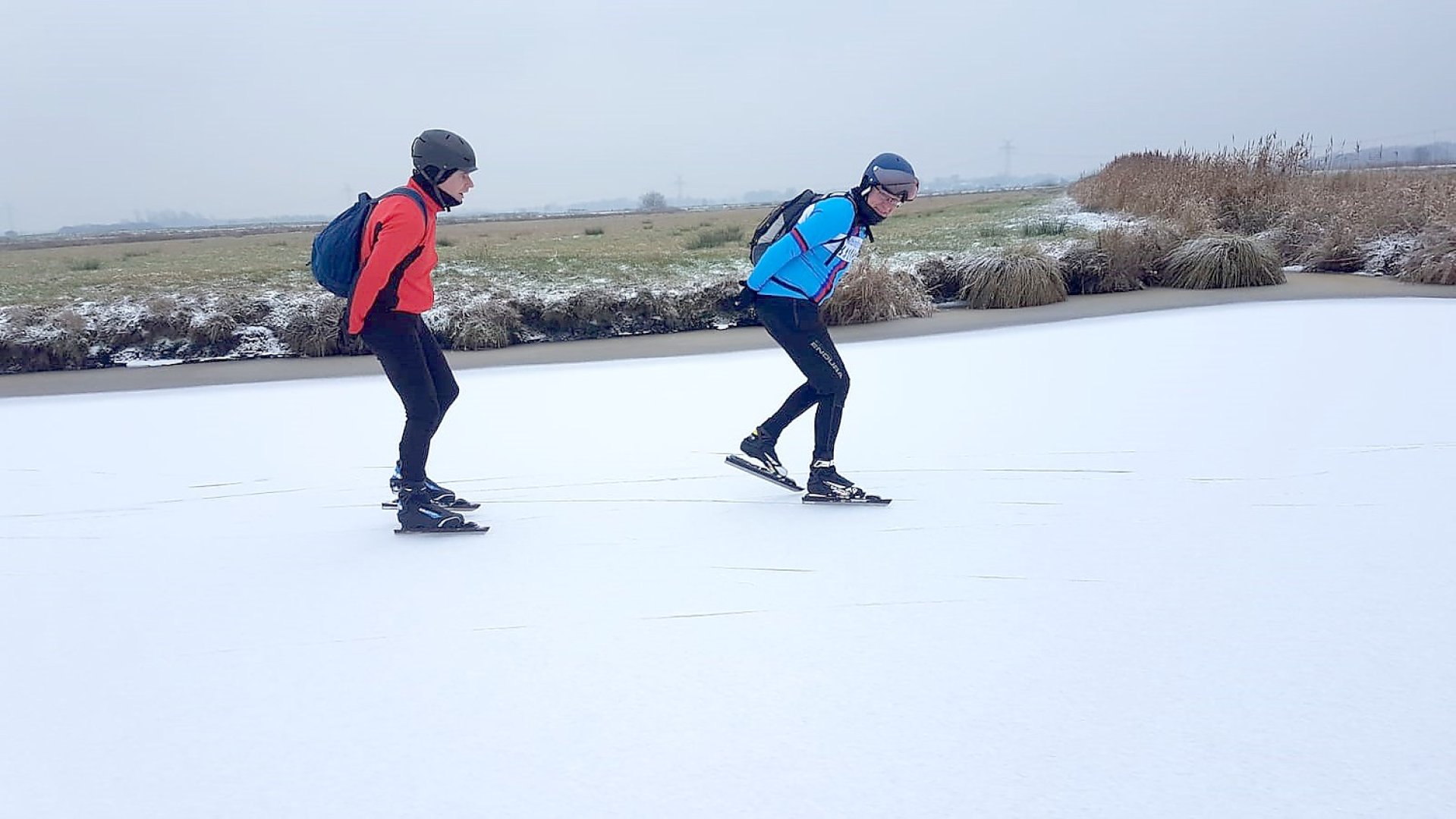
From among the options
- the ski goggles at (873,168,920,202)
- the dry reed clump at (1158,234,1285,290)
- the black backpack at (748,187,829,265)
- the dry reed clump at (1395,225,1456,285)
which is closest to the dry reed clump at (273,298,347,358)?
the black backpack at (748,187,829,265)

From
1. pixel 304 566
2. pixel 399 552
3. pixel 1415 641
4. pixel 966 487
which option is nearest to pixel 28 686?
pixel 304 566

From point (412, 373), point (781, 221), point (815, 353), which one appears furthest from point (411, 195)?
point (815, 353)

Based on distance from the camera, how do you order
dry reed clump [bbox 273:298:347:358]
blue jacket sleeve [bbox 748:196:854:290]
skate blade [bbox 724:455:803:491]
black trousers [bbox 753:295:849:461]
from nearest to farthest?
1. blue jacket sleeve [bbox 748:196:854:290]
2. black trousers [bbox 753:295:849:461]
3. skate blade [bbox 724:455:803:491]
4. dry reed clump [bbox 273:298:347:358]

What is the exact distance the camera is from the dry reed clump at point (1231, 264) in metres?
12.0

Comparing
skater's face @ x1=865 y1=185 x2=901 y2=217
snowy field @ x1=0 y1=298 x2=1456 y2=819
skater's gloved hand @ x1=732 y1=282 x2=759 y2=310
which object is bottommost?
snowy field @ x1=0 y1=298 x2=1456 y2=819

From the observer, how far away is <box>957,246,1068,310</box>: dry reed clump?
39.1ft

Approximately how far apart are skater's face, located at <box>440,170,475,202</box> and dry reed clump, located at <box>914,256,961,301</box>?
375 inches

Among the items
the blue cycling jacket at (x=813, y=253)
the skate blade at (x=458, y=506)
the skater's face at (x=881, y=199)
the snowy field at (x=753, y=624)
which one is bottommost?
the snowy field at (x=753, y=624)

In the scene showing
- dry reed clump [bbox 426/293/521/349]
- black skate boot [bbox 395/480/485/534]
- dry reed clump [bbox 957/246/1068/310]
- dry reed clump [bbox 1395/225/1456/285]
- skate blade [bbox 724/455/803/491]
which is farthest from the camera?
dry reed clump [bbox 957/246/1068/310]

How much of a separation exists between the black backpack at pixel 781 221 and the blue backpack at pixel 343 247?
1478mm

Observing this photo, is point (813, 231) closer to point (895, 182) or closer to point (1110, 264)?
point (895, 182)

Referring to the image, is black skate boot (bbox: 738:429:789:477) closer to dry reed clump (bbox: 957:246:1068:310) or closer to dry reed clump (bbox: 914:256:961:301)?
dry reed clump (bbox: 957:246:1068:310)

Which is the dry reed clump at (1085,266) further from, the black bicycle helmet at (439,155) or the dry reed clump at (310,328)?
the black bicycle helmet at (439,155)

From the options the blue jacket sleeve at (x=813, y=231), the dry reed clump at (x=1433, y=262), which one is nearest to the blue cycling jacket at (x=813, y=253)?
the blue jacket sleeve at (x=813, y=231)
